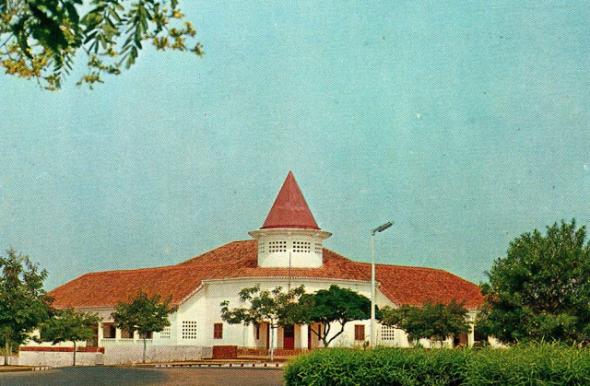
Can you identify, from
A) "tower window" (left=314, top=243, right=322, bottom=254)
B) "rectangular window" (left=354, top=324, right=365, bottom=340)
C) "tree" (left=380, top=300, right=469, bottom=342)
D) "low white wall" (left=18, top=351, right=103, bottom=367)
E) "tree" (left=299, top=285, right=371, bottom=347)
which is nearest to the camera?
"tree" (left=380, top=300, right=469, bottom=342)

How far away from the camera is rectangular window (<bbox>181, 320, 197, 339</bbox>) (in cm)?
6531

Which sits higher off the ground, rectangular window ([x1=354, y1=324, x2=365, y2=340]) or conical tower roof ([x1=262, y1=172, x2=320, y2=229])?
conical tower roof ([x1=262, y1=172, x2=320, y2=229])

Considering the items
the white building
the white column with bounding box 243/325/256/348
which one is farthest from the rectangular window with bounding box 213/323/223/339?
the white column with bounding box 243/325/256/348

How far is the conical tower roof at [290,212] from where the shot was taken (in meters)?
65.8

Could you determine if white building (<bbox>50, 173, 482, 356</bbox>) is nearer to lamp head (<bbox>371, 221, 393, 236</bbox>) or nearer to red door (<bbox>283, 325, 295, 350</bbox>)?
red door (<bbox>283, 325, 295, 350</bbox>)

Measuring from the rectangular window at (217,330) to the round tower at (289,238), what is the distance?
510 centimetres

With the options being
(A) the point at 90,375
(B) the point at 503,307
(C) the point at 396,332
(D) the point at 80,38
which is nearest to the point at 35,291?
(A) the point at 90,375

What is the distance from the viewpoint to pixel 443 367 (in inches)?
605

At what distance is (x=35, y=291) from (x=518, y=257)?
22630mm

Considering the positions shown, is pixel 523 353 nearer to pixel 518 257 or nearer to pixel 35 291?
pixel 518 257

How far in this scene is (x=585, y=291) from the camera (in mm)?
40125

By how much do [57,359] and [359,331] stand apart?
800 inches

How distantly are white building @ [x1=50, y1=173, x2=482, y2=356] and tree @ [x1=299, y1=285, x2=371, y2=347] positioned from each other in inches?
140

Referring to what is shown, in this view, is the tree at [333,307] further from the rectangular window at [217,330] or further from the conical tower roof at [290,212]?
the rectangular window at [217,330]
